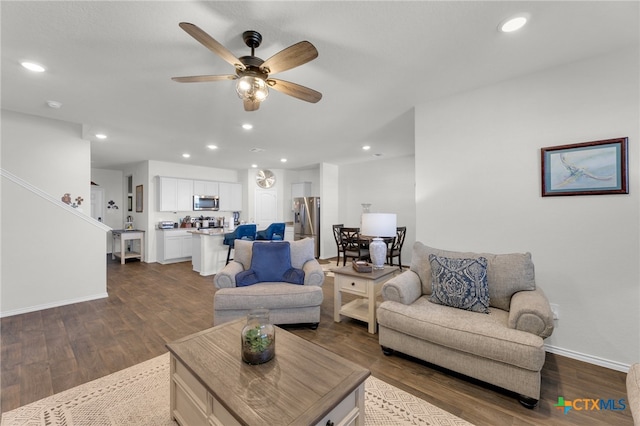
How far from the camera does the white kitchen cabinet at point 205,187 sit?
7008 millimetres

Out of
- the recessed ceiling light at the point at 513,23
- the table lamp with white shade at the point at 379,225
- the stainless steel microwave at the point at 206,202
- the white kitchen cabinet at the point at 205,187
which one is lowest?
the table lamp with white shade at the point at 379,225

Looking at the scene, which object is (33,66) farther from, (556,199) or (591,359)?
(591,359)

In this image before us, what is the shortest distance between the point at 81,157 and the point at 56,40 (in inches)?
100

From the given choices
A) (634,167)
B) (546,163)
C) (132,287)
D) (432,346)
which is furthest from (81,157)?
(634,167)

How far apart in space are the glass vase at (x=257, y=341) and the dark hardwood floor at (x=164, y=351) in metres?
1.09

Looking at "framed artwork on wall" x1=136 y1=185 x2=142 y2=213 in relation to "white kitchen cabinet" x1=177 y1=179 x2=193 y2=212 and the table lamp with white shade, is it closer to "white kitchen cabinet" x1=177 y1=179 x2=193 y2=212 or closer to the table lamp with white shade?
"white kitchen cabinet" x1=177 y1=179 x2=193 y2=212

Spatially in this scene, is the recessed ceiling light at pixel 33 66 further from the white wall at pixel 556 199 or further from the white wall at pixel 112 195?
the white wall at pixel 112 195

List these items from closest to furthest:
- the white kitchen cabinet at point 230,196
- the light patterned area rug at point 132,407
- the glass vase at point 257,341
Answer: the glass vase at point 257,341, the light patterned area rug at point 132,407, the white kitchen cabinet at point 230,196

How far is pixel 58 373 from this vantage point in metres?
2.04

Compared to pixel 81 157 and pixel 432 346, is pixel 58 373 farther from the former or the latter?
pixel 81 157

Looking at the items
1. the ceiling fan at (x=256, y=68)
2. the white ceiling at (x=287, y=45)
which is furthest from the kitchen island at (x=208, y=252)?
the ceiling fan at (x=256, y=68)

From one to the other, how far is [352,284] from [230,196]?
5.81 metres

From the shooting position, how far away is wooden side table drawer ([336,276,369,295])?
9.27 ft

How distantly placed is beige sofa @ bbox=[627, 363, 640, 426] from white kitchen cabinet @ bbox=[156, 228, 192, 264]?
713cm
